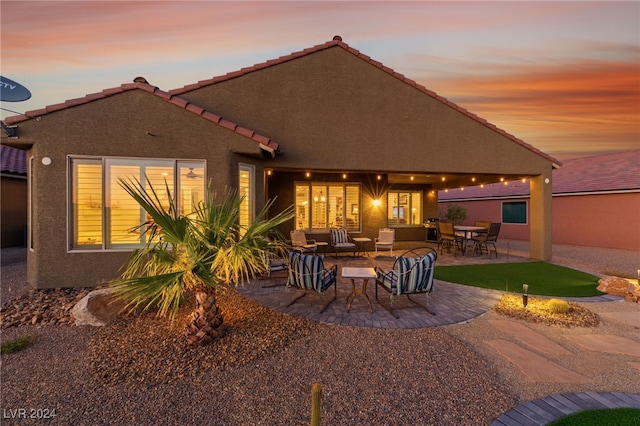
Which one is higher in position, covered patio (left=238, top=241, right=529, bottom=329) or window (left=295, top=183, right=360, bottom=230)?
window (left=295, top=183, right=360, bottom=230)

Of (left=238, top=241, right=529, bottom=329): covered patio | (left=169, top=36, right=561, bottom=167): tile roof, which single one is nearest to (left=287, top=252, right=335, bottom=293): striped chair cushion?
(left=238, top=241, right=529, bottom=329): covered patio

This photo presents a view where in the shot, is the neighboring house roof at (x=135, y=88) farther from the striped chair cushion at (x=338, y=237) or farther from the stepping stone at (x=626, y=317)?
the stepping stone at (x=626, y=317)

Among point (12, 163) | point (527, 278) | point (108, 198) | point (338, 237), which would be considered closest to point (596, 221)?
point (527, 278)

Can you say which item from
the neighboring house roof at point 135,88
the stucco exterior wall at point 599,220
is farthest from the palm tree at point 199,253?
the stucco exterior wall at point 599,220

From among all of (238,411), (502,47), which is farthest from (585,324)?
(502,47)

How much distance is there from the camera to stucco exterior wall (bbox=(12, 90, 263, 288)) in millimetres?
5871

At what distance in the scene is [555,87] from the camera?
1250 cm

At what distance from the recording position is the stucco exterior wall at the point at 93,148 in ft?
19.3

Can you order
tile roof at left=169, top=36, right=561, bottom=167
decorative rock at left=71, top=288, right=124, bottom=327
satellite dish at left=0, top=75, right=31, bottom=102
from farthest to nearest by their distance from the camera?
1. tile roof at left=169, top=36, right=561, bottom=167
2. satellite dish at left=0, top=75, right=31, bottom=102
3. decorative rock at left=71, top=288, right=124, bottom=327

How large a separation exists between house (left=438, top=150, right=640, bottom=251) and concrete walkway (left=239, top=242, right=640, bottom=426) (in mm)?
12304

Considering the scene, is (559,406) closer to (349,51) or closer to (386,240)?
(386,240)

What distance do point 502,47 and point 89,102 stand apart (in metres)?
15.3

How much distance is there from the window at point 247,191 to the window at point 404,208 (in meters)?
9.75

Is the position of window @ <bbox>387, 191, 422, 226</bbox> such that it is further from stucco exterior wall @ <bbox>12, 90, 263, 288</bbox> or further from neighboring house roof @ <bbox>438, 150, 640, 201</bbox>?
stucco exterior wall @ <bbox>12, 90, 263, 288</bbox>
